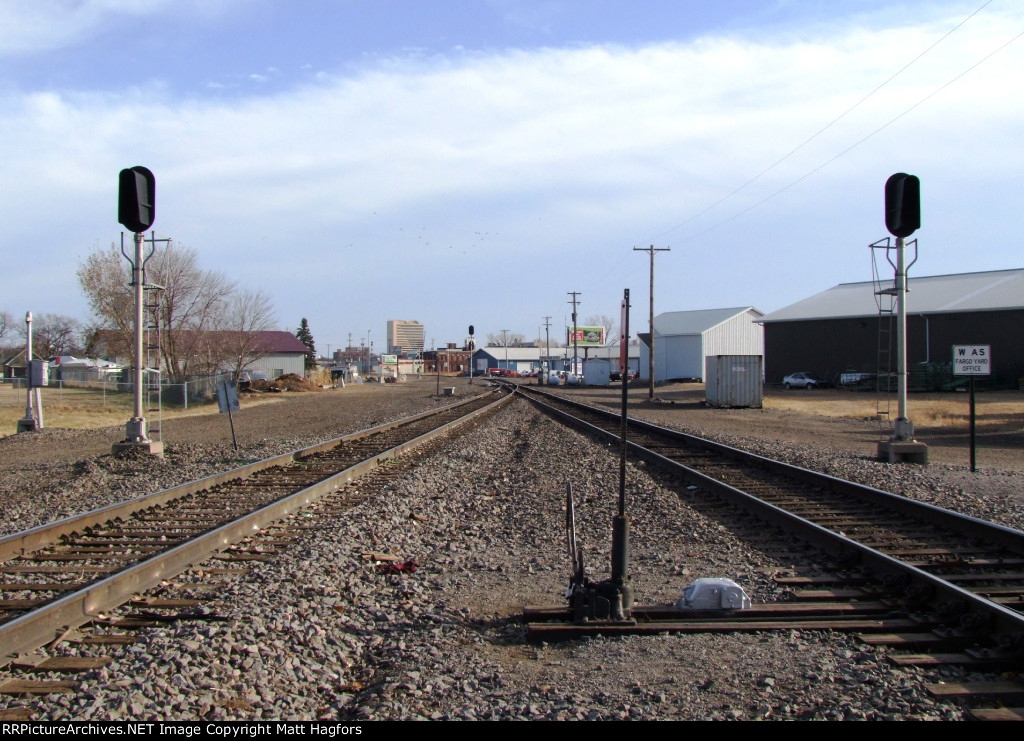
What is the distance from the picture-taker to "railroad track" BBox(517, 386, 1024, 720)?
5.20 meters

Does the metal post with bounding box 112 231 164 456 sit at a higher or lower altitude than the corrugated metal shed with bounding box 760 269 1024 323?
lower

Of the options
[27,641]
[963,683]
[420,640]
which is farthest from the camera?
[420,640]

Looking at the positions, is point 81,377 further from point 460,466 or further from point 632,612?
point 632,612

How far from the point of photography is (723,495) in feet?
37.5

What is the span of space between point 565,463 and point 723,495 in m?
4.68

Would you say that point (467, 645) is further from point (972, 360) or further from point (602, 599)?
point (972, 360)

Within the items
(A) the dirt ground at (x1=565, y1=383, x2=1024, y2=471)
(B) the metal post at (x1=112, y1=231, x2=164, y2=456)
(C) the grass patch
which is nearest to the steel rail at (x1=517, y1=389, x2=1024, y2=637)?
(A) the dirt ground at (x1=565, y1=383, x2=1024, y2=471)

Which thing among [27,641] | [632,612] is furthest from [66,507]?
[632,612]

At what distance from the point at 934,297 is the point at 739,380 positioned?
29033 millimetres

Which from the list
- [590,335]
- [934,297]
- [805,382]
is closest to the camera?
[934,297]

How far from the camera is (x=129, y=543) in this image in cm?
834

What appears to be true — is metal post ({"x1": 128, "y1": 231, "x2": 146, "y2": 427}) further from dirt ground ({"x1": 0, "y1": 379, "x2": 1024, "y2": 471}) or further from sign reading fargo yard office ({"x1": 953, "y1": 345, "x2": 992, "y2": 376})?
sign reading fargo yard office ({"x1": 953, "y1": 345, "x2": 992, "y2": 376})

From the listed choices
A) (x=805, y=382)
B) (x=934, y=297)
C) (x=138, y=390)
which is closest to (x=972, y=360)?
(x=138, y=390)

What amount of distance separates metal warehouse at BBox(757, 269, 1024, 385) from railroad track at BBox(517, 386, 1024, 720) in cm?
4217
